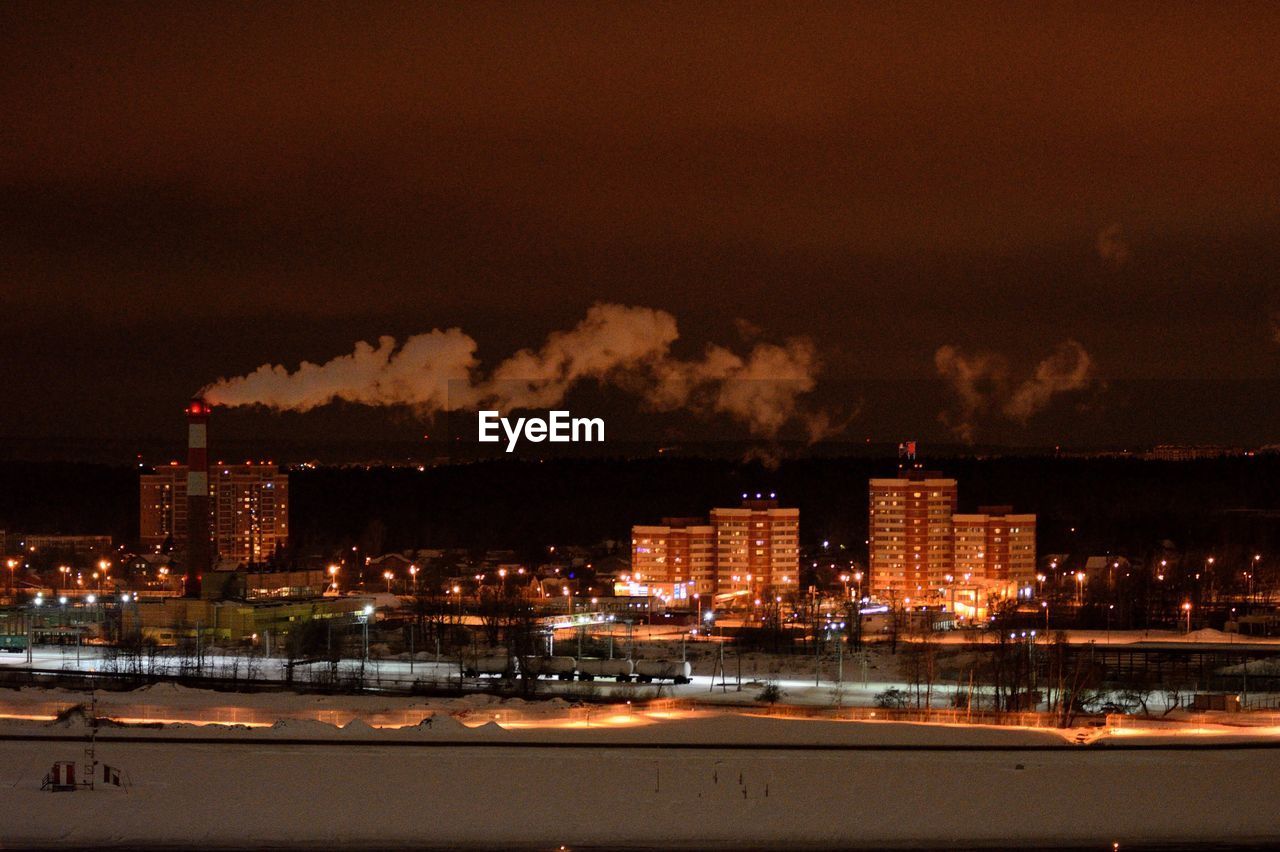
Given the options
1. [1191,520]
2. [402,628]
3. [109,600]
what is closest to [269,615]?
[402,628]

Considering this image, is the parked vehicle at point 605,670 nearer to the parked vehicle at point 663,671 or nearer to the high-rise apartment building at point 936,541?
the parked vehicle at point 663,671

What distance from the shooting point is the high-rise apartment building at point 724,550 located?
4047 centimetres

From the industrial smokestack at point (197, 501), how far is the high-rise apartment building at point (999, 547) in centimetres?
2011

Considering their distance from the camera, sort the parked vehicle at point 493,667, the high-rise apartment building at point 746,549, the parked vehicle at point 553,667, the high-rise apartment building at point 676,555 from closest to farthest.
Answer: the parked vehicle at point 493,667 → the parked vehicle at point 553,667 → the high-rise apartment building at point 676,555 → the high-rise apartment building at point 746,549

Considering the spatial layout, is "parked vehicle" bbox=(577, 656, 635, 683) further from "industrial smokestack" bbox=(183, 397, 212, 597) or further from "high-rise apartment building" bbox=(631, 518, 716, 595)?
"high-rise apartment building" bbox=(631, 518, 716, 595)

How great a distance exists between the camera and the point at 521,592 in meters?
34.4

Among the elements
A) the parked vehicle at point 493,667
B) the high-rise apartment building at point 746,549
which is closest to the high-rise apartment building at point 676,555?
the high-rise apartment building at point 746,549

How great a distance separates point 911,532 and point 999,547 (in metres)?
2.52

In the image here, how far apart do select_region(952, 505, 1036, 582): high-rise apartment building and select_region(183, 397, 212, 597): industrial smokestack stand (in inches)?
792

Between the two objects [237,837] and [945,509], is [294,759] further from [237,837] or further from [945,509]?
[945,509]

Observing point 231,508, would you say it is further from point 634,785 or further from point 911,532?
point 634,785

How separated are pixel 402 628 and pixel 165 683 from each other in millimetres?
8342

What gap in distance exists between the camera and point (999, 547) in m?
39.8

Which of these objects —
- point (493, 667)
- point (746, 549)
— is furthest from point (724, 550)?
point (493, 667)
